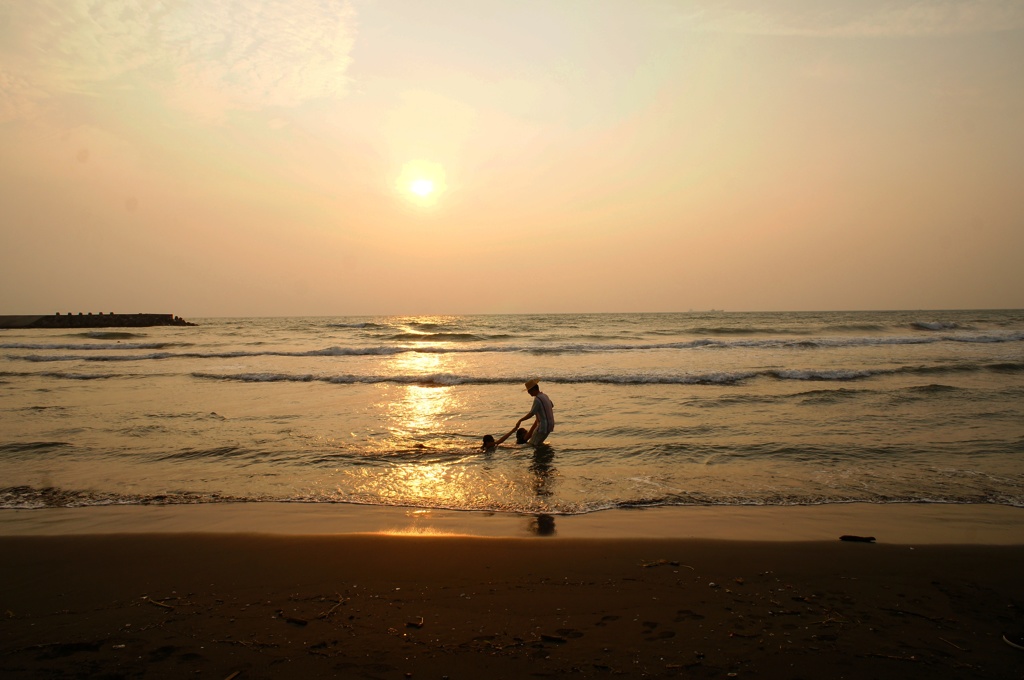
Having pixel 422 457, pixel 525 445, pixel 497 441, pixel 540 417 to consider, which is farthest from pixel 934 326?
pixel 422 457

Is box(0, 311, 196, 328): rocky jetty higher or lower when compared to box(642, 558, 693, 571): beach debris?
higher

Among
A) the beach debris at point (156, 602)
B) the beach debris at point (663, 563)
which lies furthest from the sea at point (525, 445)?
the beach debris at point (156, 602)

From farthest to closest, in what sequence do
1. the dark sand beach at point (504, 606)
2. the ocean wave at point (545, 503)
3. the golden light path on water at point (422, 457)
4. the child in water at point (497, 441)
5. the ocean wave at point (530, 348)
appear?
the ocean wave at point (530, 348), the child in water at point (497, 441), the golden light path on water at point (422, 457), the ocean wave at point (545, 503), the dark sand beach at point (504, 606)

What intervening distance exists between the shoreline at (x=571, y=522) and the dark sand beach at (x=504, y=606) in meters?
0.13

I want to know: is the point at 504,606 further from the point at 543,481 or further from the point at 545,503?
the point at 543,481

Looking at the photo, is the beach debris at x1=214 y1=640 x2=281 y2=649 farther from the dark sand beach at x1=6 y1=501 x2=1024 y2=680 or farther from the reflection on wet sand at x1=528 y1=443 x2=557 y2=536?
the reflection on wet sand at x1=528 y1=443 x2=557 y2=536

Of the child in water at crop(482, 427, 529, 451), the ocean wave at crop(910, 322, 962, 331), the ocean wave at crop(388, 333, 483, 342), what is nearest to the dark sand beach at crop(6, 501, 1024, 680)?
the child in water at crop(482, 427, 529, 451)

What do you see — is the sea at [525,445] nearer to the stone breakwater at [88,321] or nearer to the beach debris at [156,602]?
the beach debris at [156,602]

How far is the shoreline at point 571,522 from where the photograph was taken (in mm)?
5957

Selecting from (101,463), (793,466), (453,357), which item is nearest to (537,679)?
(793,466)

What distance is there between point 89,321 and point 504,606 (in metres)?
85.1

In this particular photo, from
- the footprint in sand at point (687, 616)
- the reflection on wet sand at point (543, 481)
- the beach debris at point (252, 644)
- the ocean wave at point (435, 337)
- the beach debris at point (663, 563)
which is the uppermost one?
the ocean wave at point (435, 337)

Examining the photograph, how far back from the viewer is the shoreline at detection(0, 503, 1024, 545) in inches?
235

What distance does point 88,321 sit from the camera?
7112 cm
